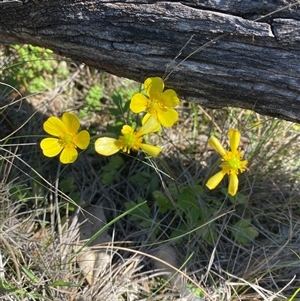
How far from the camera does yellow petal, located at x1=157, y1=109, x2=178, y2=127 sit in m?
1.74

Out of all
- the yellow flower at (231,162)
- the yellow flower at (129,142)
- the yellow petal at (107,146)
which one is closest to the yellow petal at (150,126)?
the yellow flower at (129,142)

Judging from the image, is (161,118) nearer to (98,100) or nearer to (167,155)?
(167,155)

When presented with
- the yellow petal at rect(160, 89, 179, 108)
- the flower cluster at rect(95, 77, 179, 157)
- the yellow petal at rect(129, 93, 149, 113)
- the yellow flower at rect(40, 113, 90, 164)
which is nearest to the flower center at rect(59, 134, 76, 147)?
the yellow flower at rect(40, 113, 90, 164)

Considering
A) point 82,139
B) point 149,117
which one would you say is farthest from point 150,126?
point 82,139

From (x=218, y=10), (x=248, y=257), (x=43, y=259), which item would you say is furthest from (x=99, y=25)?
(x=248, y=257)

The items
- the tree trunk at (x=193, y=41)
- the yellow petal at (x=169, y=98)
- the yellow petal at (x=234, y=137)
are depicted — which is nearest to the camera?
the tree trunk at (x=193, y=41)

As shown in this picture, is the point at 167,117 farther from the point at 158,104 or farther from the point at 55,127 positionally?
the point at 55,127

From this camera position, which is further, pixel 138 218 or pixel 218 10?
pixel 138 218

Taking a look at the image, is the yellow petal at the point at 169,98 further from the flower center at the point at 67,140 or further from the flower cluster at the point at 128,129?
the flower center at the point at 67,140

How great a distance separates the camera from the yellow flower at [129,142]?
1717 millimetres

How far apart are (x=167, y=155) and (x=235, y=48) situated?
846 millimetres

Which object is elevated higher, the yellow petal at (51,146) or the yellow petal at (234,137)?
the yellow petal at (51,146)

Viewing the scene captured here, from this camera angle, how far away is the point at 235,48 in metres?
1.63

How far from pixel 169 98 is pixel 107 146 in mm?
288
